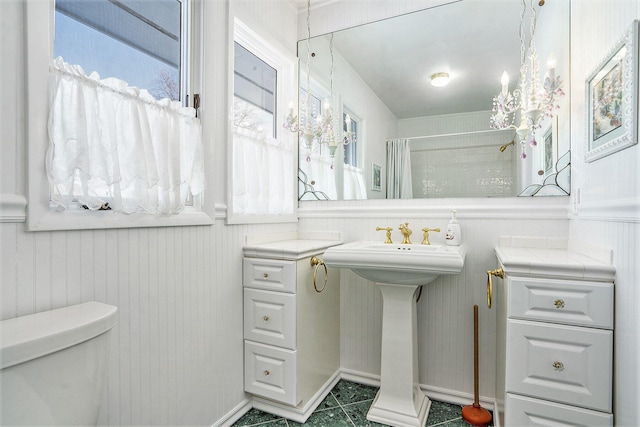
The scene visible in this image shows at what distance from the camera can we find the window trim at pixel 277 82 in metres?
1.85

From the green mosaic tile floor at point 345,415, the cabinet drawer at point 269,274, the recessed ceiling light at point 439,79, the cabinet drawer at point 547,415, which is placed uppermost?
the recessed ceiling light at point 439,79

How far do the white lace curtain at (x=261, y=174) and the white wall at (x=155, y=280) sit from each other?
122 mm

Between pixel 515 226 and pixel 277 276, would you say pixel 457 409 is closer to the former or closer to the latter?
pixel 515 226

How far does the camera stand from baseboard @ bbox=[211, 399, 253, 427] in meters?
1.76

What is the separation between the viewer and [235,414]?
185cm

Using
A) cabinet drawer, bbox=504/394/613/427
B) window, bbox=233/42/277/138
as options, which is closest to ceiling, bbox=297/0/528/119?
window, bbox=233/42/277/138

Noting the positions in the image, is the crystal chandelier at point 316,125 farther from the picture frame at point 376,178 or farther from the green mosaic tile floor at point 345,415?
the green mosaic tile floor at point 345,415

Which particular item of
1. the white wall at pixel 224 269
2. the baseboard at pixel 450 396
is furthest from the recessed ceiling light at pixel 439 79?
the baseboard at pixel 450 396

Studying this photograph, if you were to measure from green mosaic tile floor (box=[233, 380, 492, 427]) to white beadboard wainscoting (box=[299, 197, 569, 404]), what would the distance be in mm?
141

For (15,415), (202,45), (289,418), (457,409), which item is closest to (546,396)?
(457,409)

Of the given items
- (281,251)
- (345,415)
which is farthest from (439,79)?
(345,415)

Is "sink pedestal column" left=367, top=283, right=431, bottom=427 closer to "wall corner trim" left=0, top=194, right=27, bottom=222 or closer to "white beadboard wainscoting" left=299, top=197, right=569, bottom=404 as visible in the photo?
"white beadboard wainscoting" left=299, top=197, right=569, bottom=404

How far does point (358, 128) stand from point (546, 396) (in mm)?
1759

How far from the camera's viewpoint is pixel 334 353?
2.28 metres
